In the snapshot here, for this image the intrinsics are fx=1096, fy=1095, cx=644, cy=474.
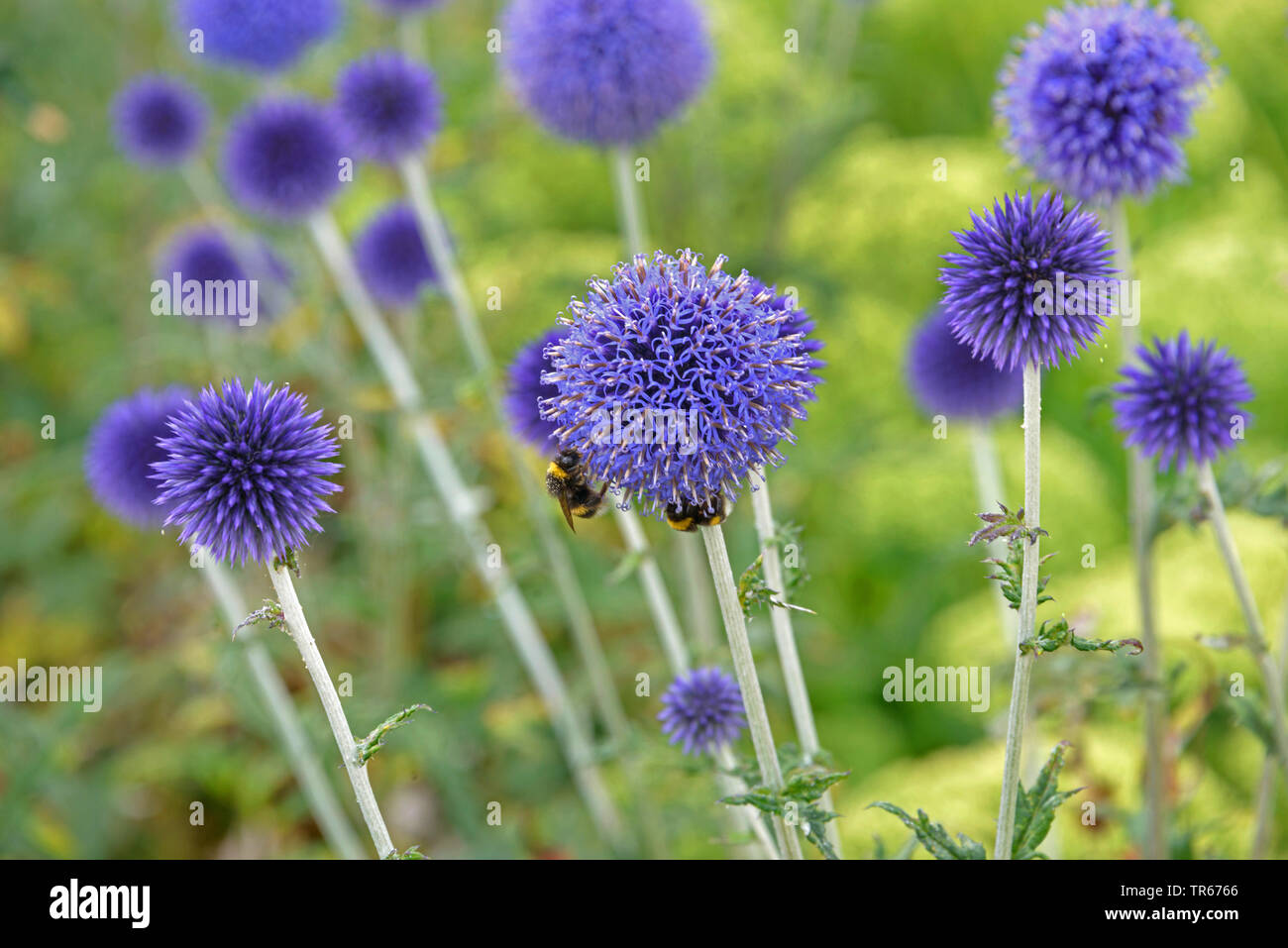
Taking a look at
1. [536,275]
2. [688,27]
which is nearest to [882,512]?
[536,275]

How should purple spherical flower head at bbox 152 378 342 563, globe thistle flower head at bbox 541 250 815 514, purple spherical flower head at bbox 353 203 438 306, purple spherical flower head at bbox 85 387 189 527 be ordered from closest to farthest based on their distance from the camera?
globe thistle flower head at bbox 541 250 815 514, purple spherical flower head at bbox 152 378 342 563, purple spherical flower head at bbox 85 387 189 527, purple spherical flower head at bbox 353 203 438 306

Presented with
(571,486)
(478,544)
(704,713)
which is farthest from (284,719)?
(571,486)

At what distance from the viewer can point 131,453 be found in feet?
8.83

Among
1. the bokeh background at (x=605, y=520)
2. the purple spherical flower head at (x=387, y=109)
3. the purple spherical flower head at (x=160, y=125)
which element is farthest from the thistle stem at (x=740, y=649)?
the purple spherical flower head at (x=160, y=125)

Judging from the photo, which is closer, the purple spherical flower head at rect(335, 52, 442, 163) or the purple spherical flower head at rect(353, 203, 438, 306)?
the purple spherical flower head at rect(335, 52, 442, 163)

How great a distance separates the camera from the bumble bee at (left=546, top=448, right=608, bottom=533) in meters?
1.74

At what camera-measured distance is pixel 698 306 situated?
4.60ft

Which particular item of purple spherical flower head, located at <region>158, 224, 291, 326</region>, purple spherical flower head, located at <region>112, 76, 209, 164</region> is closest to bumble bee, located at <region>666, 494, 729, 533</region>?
purple spherical flower head, located at <region>158, 224, 291, 326</region>

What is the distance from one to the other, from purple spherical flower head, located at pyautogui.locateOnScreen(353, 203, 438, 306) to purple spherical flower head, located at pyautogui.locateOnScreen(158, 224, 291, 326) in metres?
0.49

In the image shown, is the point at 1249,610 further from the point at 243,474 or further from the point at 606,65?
the point at 606,65

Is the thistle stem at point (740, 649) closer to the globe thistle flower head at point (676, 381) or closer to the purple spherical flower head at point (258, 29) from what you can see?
the globe thistle flower head at point (676, 381)

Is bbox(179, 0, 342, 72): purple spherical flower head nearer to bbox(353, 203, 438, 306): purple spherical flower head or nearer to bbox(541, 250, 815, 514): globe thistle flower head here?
bbox(353, 203, 438, 306): purple spherical flower head

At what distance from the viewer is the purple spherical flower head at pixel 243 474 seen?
1519 mm

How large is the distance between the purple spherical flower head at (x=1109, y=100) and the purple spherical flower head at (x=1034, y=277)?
0.79 meters
